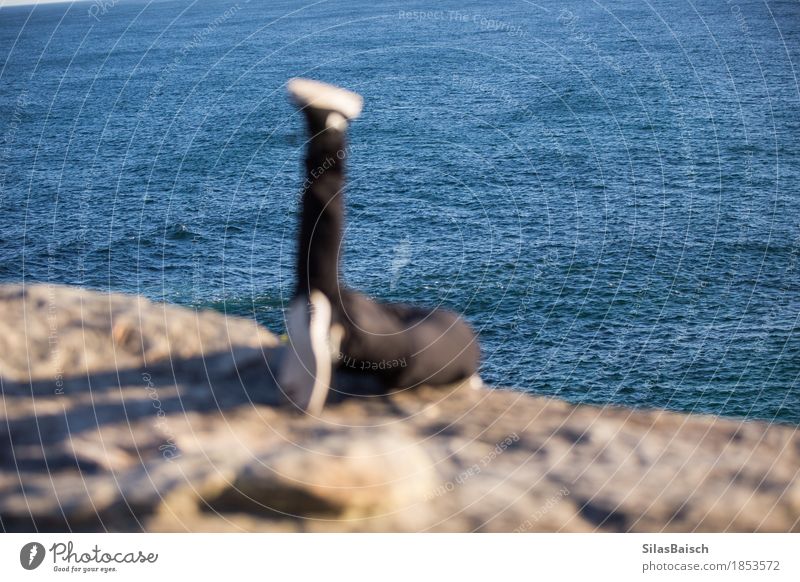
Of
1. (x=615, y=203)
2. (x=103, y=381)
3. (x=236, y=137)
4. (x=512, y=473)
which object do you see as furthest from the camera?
(x=236, y=137)

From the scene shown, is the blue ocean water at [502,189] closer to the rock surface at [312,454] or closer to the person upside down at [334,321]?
the person upside down at [334,321]

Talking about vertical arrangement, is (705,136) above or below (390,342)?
below

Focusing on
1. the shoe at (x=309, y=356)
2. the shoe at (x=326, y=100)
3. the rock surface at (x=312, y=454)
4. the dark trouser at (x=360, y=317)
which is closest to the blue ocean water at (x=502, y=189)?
the dark trouser at (x=360, y=317)

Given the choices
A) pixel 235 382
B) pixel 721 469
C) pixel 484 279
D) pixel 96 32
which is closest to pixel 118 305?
pixel 235 382

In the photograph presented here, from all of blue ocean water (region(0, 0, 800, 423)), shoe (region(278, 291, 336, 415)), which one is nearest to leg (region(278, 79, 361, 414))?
shoe (region(278, 291, 336, 415))

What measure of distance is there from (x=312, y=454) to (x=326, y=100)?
3.35m

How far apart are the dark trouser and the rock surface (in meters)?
0.30

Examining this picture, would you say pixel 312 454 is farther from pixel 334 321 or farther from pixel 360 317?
pixel 360 317

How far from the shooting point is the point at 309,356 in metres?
8.12

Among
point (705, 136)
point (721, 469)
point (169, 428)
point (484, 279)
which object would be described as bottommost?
point (484, 279)

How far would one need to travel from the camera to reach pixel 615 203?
49.8 m

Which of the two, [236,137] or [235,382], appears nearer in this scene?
[235,382]

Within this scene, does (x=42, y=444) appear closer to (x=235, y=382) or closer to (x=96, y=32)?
(x=235, y=382)

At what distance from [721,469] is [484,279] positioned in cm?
3599
